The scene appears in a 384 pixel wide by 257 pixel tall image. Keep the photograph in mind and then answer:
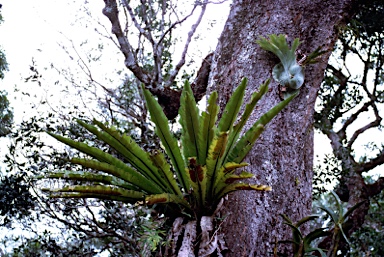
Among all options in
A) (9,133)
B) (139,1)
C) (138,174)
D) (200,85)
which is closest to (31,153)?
(9,133)

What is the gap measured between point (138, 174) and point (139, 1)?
12.2ft

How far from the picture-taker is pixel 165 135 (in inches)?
58.9

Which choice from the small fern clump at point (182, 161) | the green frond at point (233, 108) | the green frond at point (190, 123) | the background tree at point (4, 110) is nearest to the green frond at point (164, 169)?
the small fern clump at point (182, 161)

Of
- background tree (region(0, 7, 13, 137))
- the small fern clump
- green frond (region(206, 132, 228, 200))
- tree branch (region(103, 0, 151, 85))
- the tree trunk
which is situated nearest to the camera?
green frond (region(206, 132, 228, 200))

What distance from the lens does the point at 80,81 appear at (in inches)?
180

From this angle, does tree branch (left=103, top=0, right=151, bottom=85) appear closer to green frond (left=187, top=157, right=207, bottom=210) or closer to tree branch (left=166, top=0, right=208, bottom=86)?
tree branch (left=166, top=0, right=208, bottom=86)

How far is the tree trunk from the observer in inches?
59.4

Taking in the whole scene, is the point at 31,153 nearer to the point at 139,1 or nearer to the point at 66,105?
the point at 66,105

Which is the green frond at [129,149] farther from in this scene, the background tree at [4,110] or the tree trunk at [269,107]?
the background tree at [4,110]

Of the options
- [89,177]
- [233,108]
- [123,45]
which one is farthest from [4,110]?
[233,108]

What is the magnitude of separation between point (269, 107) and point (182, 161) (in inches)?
19.3

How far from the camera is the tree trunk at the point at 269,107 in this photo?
59.4 inches

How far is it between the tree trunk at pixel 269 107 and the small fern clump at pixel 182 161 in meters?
0.15

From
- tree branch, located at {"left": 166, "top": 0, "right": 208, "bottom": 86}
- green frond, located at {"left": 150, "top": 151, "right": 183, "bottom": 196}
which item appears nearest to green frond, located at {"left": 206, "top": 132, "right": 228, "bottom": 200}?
green frond, located at {"left": 150, "top": 151, "right": 183, "bottom": 196}
